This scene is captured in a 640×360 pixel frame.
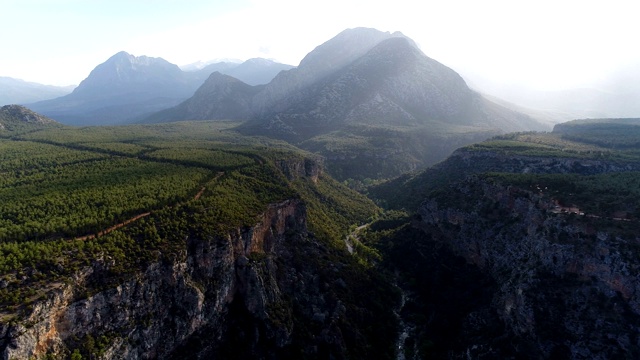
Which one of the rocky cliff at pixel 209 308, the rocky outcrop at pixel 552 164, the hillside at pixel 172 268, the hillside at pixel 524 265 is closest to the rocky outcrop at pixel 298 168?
the hillside at pixel 172 268

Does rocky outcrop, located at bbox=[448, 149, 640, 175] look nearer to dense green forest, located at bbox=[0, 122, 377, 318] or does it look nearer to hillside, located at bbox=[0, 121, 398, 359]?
dense green forest, located at bbox=[0, 122, 377, 318]

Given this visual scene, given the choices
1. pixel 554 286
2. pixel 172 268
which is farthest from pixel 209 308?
pixel 554 286

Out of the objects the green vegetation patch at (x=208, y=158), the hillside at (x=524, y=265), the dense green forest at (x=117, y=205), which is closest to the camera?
the dense green forest at (x=117, y=205)

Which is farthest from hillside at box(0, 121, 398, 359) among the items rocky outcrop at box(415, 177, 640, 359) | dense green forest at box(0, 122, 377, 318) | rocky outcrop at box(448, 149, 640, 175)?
rocky outcrop at box(448, 149, 640, 175)

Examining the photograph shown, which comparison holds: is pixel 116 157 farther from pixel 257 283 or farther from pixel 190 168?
pixel 257 283

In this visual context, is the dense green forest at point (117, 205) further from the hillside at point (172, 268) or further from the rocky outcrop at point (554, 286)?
the rocky outcrop at point (554, 286)

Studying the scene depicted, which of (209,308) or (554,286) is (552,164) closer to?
(554,286)
